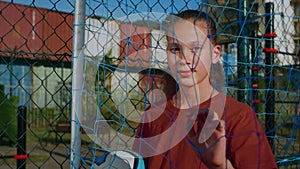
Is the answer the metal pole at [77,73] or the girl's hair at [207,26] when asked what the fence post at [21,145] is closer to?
the metal pole at [77,73]

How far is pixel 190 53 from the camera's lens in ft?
4.29

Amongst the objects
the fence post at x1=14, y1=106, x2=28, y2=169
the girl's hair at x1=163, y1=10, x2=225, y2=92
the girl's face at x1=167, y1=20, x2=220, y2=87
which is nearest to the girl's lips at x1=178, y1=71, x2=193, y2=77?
the girl's face at x1=167, y1=20, x2=220, y2=87

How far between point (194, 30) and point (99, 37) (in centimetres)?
38

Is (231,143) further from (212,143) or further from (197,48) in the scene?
(197,48)

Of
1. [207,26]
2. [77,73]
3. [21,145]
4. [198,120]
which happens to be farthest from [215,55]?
[21,145]

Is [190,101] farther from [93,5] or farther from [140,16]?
[93,5]

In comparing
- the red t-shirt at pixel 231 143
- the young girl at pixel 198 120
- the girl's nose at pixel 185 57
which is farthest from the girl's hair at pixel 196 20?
the red t-shirt at pixel 231 143

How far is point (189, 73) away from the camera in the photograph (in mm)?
1313

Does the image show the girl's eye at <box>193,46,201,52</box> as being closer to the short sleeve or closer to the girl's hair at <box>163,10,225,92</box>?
the girl's hair at <box>163,10,225,92</box>

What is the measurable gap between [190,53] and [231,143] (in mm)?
299

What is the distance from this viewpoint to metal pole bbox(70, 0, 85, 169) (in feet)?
4.30

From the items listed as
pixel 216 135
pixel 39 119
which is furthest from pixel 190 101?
pixel 39 119

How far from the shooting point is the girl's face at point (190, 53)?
131 cm

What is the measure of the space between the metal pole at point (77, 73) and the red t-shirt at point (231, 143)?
0.73ft
